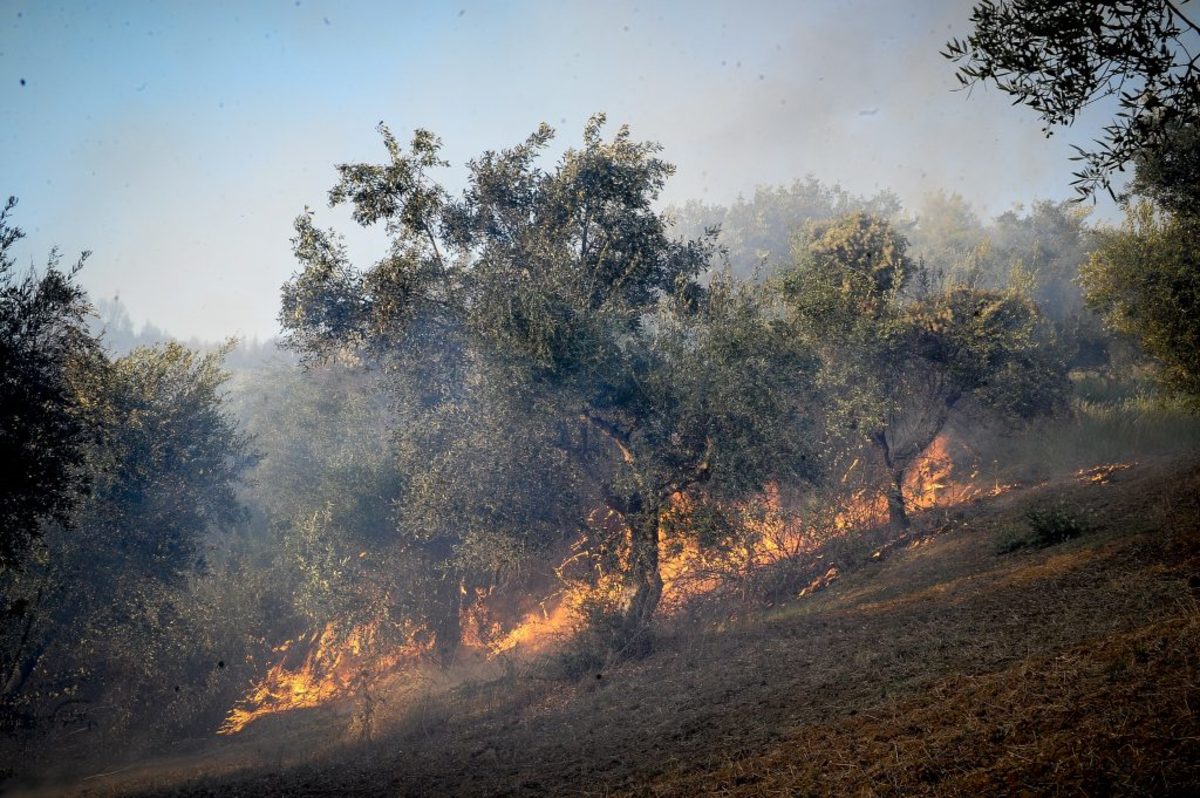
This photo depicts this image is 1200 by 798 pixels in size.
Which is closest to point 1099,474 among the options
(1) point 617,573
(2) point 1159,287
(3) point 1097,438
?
(2) point 1159,287

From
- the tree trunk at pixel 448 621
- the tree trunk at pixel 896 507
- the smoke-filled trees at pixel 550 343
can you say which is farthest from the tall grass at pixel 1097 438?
the tree trunk at pixel 448 621

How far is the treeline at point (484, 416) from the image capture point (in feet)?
53.5

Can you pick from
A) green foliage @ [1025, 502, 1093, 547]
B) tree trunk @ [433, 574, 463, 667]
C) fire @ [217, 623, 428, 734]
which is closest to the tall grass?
green foliage @ [1025, 502, 1093, 547]

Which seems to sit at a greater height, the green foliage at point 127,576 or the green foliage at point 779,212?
the green foliage at point 779,212

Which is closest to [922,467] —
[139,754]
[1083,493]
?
[1083,493]

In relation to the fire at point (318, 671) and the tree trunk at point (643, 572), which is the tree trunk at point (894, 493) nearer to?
the tree trunk at point (643, 572)

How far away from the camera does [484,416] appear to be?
16781mm

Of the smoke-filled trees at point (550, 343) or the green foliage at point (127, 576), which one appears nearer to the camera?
the smoke-filled trees at point (550, 343)

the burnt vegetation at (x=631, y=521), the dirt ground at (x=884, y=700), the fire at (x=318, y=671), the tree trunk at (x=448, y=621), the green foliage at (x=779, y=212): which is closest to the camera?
the dirt ground at (x=884, y=700)

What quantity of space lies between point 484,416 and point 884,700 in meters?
11.6

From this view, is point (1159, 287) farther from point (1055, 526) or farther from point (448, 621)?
point (448, 621)

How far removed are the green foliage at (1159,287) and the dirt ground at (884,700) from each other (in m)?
3.73

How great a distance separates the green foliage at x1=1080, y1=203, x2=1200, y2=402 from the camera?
20.1 metres

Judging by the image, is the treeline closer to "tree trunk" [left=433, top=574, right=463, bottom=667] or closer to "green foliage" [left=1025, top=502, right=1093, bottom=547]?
"tree trunk" [left=433, top=574, right=463, bottom=667]
